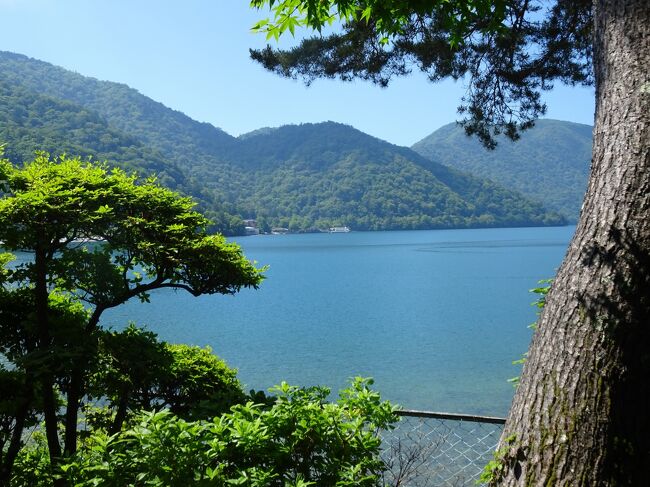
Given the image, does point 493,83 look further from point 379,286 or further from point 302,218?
point 302,218

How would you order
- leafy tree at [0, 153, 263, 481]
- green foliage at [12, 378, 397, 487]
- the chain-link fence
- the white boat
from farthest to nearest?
the white boat → the chain-link fence → leafy tree at [0, 153, 263, 481] → green foliage at [12, 378, 397, 487]

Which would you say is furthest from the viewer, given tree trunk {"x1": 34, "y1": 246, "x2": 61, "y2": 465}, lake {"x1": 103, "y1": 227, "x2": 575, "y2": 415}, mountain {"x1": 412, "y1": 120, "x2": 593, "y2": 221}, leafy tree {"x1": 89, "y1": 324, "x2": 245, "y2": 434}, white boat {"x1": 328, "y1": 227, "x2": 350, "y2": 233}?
mountain {"x1": 412, "y1": 120, "x2": 593, "y2": 221}

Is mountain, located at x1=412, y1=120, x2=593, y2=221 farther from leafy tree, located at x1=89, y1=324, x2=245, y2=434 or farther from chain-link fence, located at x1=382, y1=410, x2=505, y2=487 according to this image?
leafy tree, located at x1=89, y1=324, x2=245, y2=434

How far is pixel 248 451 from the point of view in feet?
7.83

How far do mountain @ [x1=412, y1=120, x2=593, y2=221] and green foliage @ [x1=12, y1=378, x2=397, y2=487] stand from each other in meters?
144

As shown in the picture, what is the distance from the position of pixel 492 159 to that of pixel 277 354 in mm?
152634

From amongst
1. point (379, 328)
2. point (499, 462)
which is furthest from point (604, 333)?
point (379, 328)

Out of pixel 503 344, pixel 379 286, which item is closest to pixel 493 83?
pixel 503 344

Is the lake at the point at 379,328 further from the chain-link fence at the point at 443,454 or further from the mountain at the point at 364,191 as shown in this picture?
the mountain at the point at 364,191

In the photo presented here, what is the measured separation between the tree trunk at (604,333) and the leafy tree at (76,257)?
10.8 ft

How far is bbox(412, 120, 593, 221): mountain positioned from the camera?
5787 inches

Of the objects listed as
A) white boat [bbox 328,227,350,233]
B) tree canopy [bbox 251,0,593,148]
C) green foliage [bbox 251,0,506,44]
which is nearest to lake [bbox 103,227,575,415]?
tree canopy [bbox 251,0,593,148]

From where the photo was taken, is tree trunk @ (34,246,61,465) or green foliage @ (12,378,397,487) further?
tree trunk @ (34,246,61,465)

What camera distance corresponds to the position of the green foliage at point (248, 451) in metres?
2.29
